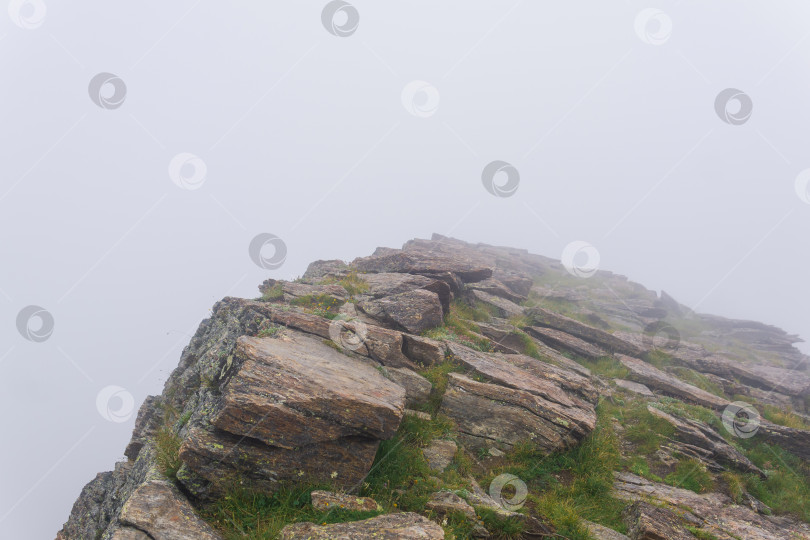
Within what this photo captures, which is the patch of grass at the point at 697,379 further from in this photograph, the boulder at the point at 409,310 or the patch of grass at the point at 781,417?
the boulder at the point at 409,310

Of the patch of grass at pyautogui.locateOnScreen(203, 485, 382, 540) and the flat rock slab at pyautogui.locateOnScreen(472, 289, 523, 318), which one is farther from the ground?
the flat rock slab at pyautogui.locateOnScreen(472, 289, 523, 318)

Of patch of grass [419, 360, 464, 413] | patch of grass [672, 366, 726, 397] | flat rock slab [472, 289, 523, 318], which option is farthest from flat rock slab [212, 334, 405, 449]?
patch of grass [672, 366, 726, 397]

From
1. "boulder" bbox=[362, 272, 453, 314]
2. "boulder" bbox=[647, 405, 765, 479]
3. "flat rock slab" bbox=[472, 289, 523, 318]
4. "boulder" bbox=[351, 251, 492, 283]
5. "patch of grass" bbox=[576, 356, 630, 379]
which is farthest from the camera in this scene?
"flat rock slab" bbox=[472, 289, 523, 318]

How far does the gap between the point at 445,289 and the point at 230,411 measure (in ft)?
43.8

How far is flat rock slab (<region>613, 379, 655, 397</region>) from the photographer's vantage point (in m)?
18.3

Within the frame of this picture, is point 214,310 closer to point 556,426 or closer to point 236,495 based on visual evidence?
point 236,495

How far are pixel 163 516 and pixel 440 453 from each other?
22.8 ft

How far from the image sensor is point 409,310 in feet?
57.2

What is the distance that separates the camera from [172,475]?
28.3 feet

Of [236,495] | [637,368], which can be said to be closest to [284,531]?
[236,495]

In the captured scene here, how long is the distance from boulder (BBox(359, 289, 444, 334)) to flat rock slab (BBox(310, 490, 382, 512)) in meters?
8.87

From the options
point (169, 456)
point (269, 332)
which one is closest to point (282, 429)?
point (169, 456)

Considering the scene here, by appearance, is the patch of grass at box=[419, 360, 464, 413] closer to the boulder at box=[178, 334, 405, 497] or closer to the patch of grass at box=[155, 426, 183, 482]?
the boulder at box=[178, 334, 405, 497]

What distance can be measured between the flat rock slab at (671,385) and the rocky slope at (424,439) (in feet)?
0.35
